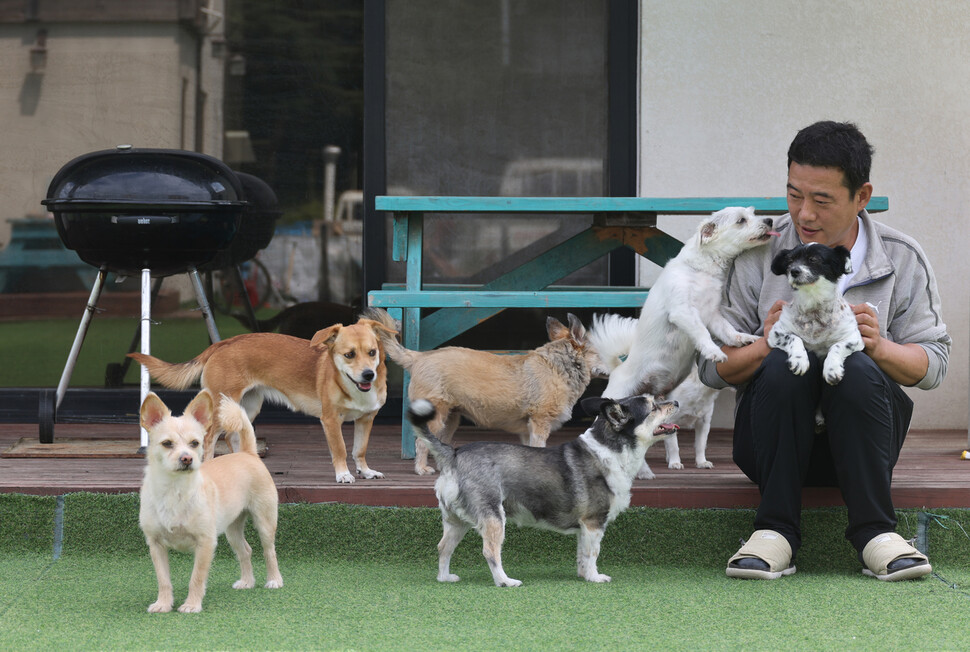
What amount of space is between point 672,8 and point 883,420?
2.89 meters

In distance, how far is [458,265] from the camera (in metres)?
5.61

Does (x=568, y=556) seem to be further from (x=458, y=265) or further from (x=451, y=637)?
(x=458, y=265)

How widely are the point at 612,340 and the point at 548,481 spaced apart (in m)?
1.29

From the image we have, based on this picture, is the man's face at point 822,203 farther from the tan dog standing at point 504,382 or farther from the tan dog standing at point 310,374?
the tan dog standing at point 310,374

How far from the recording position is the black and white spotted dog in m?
3.06

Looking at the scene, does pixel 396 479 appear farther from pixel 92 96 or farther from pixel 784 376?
pixel 92 96

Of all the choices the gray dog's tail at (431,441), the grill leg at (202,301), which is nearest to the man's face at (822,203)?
the gray dog's tail at (431,441)

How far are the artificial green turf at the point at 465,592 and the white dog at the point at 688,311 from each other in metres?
0.66

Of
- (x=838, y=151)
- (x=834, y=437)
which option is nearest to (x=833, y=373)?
(x=834, y=437)

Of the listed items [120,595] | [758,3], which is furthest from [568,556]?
[758,3]

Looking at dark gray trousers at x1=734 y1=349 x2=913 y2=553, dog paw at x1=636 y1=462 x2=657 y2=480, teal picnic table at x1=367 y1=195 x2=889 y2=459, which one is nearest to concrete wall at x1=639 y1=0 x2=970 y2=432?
teal picnic table at x1=367 y1=195 x2=889 y2=459

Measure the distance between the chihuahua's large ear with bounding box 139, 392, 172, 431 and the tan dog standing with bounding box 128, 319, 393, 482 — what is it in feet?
3.22

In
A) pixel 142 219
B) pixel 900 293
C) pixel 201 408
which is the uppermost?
pixel 142 219

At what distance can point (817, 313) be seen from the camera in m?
3.15
